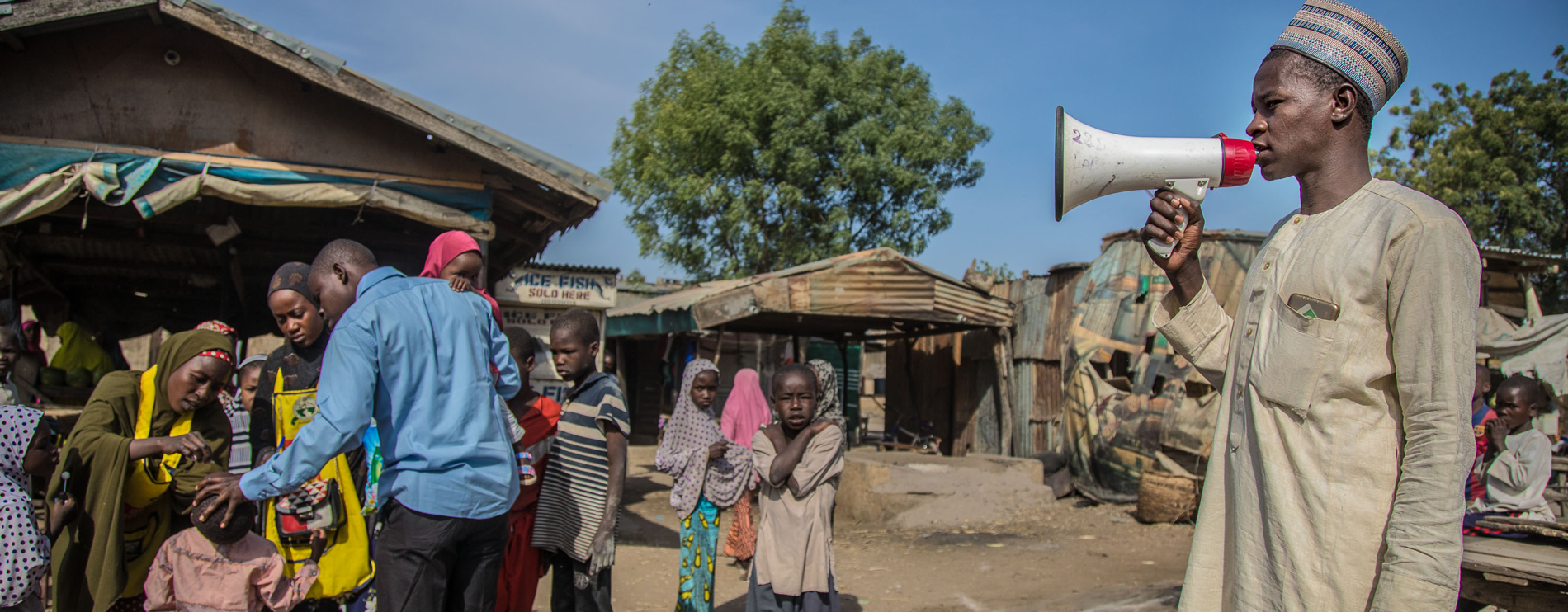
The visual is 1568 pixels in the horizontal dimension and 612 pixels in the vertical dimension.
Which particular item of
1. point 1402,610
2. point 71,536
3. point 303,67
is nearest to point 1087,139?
point 1402,610

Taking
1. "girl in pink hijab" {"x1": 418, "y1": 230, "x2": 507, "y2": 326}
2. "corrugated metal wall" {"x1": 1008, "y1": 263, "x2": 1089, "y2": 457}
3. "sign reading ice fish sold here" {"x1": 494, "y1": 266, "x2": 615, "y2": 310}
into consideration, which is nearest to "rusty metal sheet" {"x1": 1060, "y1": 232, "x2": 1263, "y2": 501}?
"corrugated metal wall" {"x1": 1008, "y1": 263, "x2": 1089, "y2": 457}

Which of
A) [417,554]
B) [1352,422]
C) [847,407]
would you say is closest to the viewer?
[1352,422]

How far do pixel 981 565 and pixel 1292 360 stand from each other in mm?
5768

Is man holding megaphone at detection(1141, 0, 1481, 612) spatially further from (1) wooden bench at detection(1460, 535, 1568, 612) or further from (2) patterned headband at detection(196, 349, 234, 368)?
(2) patterned headband at detection(196, 349, 234, 368)

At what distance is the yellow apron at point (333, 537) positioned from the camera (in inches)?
133

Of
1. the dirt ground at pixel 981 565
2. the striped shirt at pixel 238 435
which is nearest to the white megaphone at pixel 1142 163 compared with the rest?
the striped shirt at pixel 238 435

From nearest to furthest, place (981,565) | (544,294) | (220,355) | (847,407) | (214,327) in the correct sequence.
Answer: (220,355) → (214,327) → (981,565) → (544,294) → (847,407)

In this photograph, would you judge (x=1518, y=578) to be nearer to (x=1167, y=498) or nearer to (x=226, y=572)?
(x=226, y=572)

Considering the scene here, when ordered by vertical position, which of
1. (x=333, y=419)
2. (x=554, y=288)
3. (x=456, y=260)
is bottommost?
(x=333, y=419)

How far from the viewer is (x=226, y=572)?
3.47 meters

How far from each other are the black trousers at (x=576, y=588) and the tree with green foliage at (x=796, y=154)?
13.2 m

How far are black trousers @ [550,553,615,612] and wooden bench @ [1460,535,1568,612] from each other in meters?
3.18

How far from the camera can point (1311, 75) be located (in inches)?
62.4

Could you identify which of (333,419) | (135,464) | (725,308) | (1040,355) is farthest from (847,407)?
(333,419)
